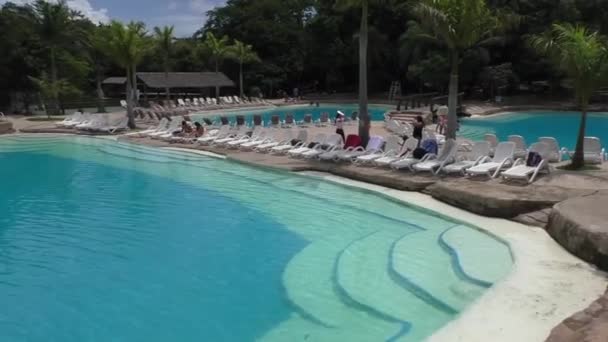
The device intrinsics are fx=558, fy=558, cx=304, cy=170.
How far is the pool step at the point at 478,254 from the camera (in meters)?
7.16

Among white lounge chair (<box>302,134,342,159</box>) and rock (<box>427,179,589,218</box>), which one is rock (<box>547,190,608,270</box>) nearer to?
rock (<box>427,179,589,218</box>)

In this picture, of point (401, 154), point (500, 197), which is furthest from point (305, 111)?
point (500, 197)

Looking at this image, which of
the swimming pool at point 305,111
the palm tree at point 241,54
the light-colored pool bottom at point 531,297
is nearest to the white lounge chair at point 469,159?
the light-colored pool bottom at point 531,297

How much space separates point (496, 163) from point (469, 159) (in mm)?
937

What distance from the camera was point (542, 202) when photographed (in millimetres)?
9461

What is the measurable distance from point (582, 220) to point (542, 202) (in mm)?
1707

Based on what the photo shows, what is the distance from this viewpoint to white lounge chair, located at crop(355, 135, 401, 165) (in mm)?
14195

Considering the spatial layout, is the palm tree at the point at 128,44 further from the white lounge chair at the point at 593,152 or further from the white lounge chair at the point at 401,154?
the white lounge chair at the point at 593,152

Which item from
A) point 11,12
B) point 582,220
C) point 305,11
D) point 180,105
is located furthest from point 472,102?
point 582,220

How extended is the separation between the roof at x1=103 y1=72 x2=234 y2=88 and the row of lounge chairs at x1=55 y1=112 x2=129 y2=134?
17.7 meters

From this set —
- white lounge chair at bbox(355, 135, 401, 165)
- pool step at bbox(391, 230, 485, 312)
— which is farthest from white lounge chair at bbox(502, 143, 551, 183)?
white lounge chair at bbox(355, 135, 401, 165)

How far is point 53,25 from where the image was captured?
3362cm

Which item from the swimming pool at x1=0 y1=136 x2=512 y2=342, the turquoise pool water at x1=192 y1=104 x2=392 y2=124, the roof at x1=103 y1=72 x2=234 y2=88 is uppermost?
the roof at x1=103 y1=72 x2=234 y2=88

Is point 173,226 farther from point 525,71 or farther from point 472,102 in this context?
point 525,71
